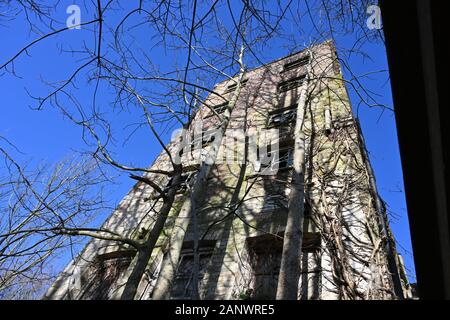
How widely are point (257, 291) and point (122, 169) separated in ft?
12.1

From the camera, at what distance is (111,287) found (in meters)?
7.88

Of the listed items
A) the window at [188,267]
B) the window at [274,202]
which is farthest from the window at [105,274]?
the window at [274,202]

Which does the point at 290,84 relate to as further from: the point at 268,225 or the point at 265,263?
the point at 265,263

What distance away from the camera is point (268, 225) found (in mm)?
6664

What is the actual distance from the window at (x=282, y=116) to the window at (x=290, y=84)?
2016 mm

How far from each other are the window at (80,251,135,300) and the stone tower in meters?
0.03

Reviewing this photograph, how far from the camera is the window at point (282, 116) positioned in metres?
10.3

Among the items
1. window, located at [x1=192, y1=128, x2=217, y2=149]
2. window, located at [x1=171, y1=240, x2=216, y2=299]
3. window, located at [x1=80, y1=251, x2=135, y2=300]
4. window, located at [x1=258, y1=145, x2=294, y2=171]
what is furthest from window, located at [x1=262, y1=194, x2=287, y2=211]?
window, located at [x1=192, y1=128, x2=217, y2=149]

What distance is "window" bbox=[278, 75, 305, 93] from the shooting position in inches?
498

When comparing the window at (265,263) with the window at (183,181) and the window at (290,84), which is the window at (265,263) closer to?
the window at (183,181)

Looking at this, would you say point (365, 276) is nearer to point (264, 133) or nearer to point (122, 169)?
point (122, 169)

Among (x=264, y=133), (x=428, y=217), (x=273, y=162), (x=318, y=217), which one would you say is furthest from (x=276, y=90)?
(x=428, y=217)

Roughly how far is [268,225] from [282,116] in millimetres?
5361
